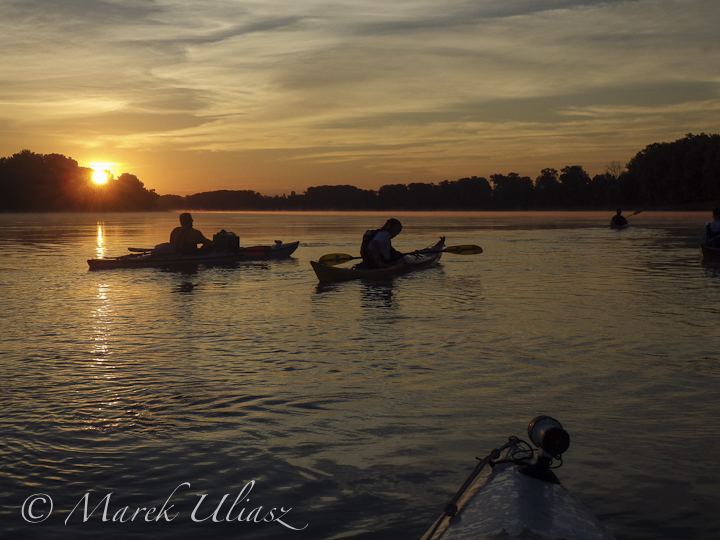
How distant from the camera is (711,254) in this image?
2100 cm

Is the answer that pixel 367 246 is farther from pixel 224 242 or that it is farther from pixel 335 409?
pixel 335 409

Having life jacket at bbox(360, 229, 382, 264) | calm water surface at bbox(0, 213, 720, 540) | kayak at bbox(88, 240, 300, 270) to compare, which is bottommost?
calm water surface at bbox(0, 213, 720, 540)

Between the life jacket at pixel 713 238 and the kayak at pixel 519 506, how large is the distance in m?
19.5

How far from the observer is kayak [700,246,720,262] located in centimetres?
2080

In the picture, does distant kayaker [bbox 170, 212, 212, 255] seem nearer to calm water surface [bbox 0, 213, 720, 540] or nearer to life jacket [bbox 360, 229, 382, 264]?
life jacket [bbox 360, 229, 382, 264]

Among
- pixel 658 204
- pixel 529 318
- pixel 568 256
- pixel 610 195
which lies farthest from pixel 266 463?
pixel 610 195

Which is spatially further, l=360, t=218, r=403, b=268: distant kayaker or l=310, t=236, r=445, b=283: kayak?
l=360, t=218, r=403, b=268: distant kayaker

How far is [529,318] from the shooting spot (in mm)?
11867

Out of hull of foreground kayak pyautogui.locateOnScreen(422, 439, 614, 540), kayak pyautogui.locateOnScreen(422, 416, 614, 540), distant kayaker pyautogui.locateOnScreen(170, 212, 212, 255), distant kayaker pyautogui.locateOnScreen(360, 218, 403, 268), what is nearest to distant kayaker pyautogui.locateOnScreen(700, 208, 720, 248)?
distant kayaker pyautogui.locateOnScreen(360, 218, 403, 268)

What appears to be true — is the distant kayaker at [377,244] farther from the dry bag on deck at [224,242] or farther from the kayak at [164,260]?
the kayak at [164,260]

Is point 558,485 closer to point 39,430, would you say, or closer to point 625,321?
point 39,430

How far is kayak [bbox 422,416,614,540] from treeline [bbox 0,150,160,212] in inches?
6120

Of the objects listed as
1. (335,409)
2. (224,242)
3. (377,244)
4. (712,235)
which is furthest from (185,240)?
(712,235)

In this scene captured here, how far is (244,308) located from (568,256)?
54.1 feet
